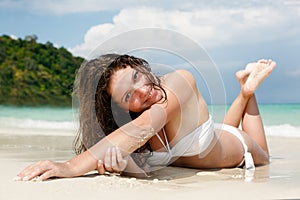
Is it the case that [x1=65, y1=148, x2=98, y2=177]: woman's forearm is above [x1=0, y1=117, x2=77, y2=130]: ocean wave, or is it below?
below

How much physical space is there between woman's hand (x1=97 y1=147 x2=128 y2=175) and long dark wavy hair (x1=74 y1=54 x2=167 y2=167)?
19 cm

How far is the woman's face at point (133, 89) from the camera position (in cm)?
360

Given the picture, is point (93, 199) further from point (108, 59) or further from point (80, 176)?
point (108, 59)

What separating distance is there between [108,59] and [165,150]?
2.91 ft

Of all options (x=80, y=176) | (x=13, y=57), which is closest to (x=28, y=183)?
(x=80, y=176)

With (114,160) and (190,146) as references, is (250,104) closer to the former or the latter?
(190,146)

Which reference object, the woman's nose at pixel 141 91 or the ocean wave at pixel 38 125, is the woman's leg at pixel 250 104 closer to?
the woman's nose at pixel 141 91

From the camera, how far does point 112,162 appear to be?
11.5ft

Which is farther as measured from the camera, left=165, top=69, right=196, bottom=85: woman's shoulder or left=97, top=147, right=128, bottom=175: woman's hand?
left=165, top=69, right=196, bottom=85: woman's shoulder

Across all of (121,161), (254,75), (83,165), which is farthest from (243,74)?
(83,165)

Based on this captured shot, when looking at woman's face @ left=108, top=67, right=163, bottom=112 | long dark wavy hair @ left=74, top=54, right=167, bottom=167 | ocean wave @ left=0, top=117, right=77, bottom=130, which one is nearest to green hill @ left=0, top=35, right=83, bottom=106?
ocean wave @ left=0, top=117, right=77, bottom=130

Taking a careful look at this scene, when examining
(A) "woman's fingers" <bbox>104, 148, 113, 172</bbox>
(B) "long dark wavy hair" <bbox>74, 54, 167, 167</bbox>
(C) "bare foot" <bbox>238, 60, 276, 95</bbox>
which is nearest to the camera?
(A) "woman's fingers" <bbox>104, 148, 113, 172</bbox>

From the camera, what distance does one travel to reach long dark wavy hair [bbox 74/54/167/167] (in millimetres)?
3709

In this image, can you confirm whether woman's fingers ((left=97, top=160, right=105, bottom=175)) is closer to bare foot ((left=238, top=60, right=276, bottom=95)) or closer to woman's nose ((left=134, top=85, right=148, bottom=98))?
woman's nose ((left=134, top=85, right=148, bottom=98))
